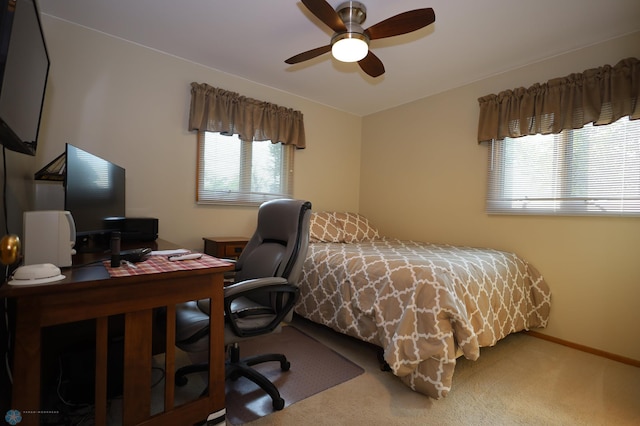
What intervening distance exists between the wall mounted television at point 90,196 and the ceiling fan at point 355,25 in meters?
1.42

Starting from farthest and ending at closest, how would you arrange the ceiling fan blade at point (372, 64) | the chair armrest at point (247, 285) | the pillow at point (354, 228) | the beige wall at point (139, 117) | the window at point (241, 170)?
the pillow at point (354, 228) → the window at point (241, 170) → the beige wall at point (139, 117) → the ceiling fan blade at point (372, 64) → the chair armrest at point (247, 285)

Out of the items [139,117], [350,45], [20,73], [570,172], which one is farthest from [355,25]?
[570,172]

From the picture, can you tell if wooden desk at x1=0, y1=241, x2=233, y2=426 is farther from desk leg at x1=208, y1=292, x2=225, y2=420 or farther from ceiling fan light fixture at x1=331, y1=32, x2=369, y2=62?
ceiling fan light fixture at x1=331, y1=32, x2=369, y2=62

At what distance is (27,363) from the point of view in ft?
2.80

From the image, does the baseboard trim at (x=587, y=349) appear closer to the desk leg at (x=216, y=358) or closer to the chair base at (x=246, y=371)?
the chair base at (x=246, y=371)

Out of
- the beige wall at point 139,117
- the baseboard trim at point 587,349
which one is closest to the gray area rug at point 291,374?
the beige wall at point 139,117

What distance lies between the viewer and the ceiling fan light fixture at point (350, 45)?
186 centimetres

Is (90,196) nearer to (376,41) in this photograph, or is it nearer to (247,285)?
(247,285)

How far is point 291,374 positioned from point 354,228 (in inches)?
72.1

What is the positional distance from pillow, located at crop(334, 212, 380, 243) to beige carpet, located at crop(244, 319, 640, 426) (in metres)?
1.30

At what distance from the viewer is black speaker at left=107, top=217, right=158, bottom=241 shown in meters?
2.18

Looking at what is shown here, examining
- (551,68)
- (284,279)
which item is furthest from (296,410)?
(551,68)

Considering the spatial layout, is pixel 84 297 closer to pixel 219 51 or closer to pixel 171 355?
pixel 171 355

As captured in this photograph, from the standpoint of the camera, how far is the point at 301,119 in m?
3.50
